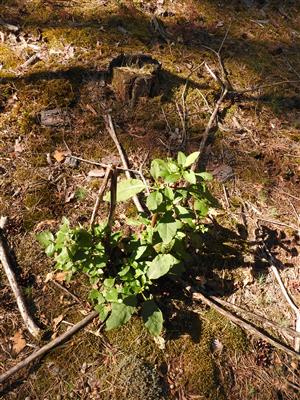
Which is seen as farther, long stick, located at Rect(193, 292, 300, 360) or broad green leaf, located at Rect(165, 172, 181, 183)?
long stick, located at Rect(193, 292, 300, 360)

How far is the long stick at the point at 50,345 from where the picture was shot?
2.90 m

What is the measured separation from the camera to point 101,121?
186 inches

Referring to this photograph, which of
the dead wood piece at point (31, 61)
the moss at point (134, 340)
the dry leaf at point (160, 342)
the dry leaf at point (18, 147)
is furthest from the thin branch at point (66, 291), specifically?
the dead wood piece at point (31, 61)

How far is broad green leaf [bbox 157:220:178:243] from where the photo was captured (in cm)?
278

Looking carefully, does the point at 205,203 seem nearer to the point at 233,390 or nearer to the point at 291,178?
the point at 233,390

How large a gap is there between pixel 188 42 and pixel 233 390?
5084mm

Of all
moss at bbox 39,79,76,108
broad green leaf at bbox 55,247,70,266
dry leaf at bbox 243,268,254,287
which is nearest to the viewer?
broad green leaf at bbox 55,247,70,266

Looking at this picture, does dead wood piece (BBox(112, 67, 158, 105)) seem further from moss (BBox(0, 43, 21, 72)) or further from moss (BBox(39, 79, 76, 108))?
moss (BBox(0, 43, 21, 72))

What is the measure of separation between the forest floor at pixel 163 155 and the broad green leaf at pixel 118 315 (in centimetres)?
30

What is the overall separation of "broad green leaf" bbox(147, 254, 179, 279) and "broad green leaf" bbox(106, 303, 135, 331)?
32 cm

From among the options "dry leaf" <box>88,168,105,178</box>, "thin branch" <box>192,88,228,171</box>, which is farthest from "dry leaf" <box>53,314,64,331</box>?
"thin branch" <box>192,88,228,171</box>

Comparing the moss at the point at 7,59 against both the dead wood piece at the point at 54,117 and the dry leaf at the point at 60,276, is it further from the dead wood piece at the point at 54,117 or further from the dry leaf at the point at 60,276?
the dry leaf at the point at 60,276

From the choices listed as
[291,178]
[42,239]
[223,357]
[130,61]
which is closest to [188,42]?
[130,61]

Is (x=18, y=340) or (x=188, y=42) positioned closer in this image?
(x=18, y=340)
